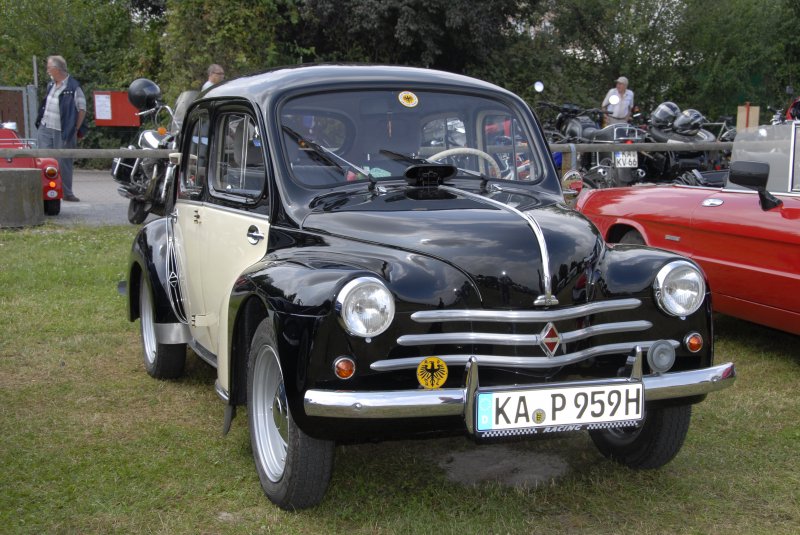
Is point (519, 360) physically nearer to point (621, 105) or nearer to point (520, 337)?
point (520, 337)

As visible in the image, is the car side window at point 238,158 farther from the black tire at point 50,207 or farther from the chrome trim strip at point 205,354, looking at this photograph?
the black tire at point 50,207

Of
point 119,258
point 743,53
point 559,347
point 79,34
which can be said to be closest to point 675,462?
point 559,347

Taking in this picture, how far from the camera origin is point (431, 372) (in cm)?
326

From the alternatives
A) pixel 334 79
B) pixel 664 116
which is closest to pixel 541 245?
pixel 334 79

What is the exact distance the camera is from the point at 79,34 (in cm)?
2564

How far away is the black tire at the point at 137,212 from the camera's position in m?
11.8

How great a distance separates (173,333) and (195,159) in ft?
3.26

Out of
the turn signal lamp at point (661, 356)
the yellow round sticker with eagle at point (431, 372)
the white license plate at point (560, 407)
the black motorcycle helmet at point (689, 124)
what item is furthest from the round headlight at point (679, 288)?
the black motorcycle helmet at point (689, 124)

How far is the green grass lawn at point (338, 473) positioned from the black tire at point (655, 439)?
0.24 feet

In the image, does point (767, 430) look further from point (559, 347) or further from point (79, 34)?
point (79, 34)

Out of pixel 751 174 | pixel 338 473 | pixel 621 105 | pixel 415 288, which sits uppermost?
pixel 621 105

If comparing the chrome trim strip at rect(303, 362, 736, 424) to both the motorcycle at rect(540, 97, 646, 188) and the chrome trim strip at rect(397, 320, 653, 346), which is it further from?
the motorcycle at rect(540, 97, 646, 188)

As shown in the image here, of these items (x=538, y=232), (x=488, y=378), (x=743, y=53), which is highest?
(x=743, y=53)

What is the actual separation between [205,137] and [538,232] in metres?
2.24
